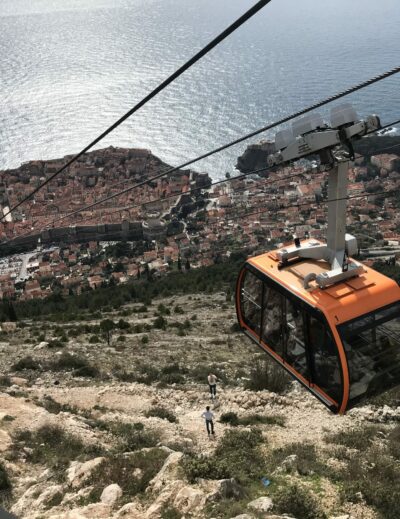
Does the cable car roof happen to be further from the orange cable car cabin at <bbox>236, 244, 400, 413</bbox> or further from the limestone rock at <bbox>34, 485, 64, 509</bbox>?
the limestone rock at <bbox>34, 485, 64, 509</bbox>

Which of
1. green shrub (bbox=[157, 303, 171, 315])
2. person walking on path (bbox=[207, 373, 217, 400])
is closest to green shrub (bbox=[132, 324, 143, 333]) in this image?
green shrub (bbox=[157, 303, 171, 315])

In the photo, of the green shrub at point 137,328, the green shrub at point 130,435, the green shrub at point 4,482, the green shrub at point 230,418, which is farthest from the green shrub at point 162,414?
the green shrub at point 137,328

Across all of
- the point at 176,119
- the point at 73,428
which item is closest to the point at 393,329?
the point at 73,428

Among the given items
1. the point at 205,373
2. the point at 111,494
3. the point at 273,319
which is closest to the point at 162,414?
the point at 205,373

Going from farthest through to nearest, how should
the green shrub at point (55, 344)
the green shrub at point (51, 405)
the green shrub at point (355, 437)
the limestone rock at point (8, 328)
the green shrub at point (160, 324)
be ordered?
the green shrub at point (160, 324) → the limestone rock at point (8, 328) → the green shrub at point (55, 344) → the green shrub at point (51, 405) → the green shrub at point (355, 437)

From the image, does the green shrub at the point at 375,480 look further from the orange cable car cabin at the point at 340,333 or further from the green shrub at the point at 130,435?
the green shrub at the point at 130,435

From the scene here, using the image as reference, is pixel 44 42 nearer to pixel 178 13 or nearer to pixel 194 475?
pixel 178 13
